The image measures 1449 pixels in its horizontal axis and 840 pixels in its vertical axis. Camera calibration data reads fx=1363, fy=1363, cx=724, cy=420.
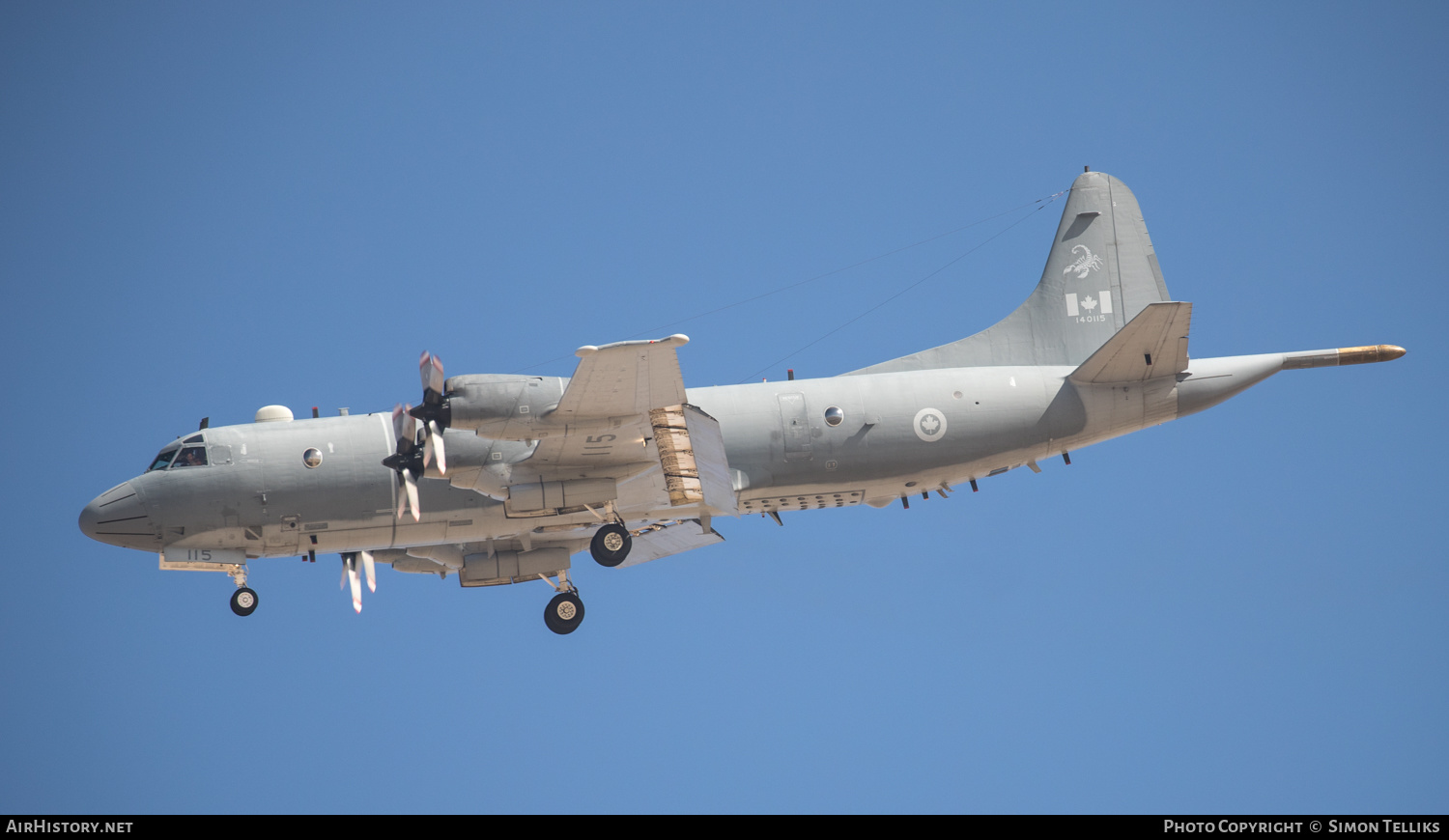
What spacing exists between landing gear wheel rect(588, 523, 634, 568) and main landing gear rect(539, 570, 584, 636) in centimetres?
339

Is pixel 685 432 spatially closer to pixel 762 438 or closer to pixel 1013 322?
pixel 762 438

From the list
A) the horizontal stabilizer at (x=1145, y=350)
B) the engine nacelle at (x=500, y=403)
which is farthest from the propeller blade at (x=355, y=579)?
the horizontal stabilizer at (x=1145, y=350)

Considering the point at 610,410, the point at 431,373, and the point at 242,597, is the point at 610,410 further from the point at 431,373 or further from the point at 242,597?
the point at 242,597

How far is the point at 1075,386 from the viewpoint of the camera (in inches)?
1099

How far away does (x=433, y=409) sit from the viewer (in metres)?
24.1

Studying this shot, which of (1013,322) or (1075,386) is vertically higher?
(1013,322)

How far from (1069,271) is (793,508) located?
8.82 meters

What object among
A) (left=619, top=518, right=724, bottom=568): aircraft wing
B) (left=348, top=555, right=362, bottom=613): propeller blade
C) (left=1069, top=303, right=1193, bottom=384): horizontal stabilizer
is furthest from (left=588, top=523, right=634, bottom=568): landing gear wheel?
(left=1069, top=303, right=1193, bottom=384): horizontal stabilizer

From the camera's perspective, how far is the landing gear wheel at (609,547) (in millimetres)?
26703

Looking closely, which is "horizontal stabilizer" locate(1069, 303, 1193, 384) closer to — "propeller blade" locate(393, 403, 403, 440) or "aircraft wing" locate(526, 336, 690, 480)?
"aircraft wing" locate(526, 336, 690, 480)

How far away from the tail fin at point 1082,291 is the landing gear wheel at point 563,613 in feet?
30.8
